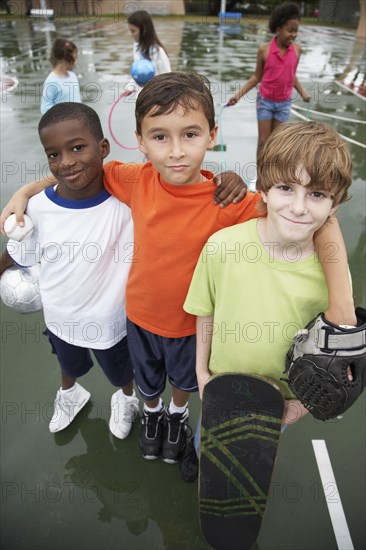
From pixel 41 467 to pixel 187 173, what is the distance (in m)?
1.64

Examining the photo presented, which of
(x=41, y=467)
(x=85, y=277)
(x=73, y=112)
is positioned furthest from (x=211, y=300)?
(x=41, y=467)

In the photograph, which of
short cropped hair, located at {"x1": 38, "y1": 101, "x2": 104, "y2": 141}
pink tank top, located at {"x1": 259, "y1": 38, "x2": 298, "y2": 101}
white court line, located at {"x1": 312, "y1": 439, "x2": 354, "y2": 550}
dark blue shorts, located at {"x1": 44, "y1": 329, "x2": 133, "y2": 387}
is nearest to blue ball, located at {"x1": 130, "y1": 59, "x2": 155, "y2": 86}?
pink tank top, located at {"x1": 259, "y1": 38, "x2": 298, "y2": 101}

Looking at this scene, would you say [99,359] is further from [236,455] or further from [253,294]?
[253,294]

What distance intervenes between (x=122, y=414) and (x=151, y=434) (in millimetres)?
202

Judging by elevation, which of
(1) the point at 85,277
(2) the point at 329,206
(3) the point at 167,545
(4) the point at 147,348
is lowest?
(3) the point at 167,545

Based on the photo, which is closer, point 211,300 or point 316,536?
point 211,300

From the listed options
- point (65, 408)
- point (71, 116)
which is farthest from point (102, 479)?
point (71, 116)

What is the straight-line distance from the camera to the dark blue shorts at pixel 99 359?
1992mm

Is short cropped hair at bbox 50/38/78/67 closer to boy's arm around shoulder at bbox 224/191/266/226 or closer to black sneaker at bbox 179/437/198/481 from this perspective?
boy's arm around shoulder at bbox 224/191/266/226

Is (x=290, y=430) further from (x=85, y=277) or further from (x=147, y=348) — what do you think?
(x=85, y=277)

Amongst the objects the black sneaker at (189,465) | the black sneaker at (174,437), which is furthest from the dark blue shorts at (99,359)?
the black sneaker at (189,465)

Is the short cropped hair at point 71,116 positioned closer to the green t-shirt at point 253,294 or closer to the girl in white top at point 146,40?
the green t-shirt at point 253,294

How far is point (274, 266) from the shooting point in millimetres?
1365

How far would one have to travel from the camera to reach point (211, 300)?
1.51m
